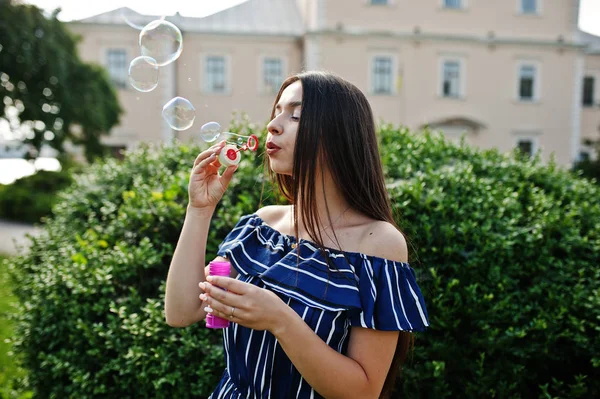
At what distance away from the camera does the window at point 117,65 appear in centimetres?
2216

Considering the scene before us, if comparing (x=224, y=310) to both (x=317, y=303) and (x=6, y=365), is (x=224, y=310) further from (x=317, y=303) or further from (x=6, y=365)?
(x=6, y=365)

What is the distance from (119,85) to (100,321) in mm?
21029

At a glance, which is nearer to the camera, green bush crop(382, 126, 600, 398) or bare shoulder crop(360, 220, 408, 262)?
→ bare shoulder crop(360, 220, 408, 262)

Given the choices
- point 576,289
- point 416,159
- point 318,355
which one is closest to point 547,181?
point 416,159

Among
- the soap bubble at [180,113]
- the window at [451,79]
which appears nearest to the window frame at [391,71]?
the window at [451,79]

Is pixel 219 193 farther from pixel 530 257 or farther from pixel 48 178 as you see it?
pixel 48 178

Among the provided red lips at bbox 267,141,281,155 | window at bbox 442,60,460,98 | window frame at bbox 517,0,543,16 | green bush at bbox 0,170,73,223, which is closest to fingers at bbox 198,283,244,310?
red lips at bbox 267,141,281,155

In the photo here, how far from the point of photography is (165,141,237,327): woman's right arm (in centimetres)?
182

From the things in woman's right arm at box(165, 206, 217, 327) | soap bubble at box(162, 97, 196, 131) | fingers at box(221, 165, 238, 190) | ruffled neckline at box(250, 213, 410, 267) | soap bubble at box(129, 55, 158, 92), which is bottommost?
woman's right arm at box(165, 206, 217, 327)

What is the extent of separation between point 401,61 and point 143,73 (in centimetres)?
2061

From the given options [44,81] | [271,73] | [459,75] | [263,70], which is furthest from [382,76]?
[44,81]

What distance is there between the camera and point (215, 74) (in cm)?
2242

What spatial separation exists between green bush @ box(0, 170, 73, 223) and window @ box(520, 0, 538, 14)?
61.7 ft

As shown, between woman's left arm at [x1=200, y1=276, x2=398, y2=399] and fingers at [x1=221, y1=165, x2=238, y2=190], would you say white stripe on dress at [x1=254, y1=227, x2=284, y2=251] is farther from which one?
woman's left arm at [x1=200, y1=276, x2=398, y2=399]
